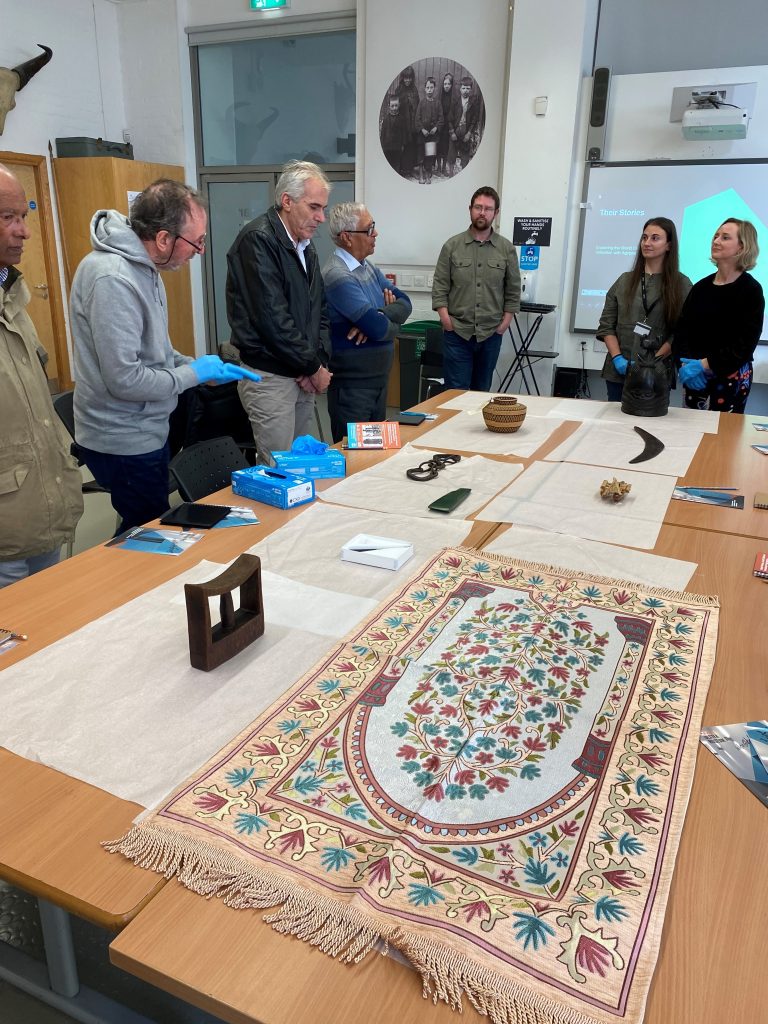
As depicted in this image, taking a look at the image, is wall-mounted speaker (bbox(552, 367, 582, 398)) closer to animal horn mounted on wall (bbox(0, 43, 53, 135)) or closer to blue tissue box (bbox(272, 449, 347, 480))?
blue tissue box (bbox(272, 449, 347, 480))

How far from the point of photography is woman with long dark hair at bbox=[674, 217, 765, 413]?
3240mm

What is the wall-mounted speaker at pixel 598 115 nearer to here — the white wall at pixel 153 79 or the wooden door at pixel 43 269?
the white wall at pixel 153 79

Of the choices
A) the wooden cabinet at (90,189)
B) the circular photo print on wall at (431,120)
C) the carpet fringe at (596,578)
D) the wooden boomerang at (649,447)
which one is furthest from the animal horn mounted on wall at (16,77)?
the carpet fringe at (596,578)


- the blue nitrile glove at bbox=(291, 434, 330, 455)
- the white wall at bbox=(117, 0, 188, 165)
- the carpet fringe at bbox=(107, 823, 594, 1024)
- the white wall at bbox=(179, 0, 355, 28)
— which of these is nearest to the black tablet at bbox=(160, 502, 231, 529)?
the blue nitrile glove at bbox=(291, 434, 330, 455)

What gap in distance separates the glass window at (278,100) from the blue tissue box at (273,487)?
5.03 m

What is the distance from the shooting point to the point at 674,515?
6.23ft

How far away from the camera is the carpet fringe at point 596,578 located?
4.63ft

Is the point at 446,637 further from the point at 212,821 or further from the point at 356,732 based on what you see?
the point at 212,821

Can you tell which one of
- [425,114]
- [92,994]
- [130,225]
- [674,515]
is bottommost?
[92,994]

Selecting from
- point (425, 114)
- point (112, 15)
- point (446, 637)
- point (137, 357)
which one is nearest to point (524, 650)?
point (446, 637)

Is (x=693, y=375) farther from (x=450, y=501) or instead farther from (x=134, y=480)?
(x=134, y=480)

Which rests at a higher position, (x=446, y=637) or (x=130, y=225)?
(x=130, y=225)

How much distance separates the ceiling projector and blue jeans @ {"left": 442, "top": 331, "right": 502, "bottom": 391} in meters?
1.82

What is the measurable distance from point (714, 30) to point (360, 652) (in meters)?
5.59
